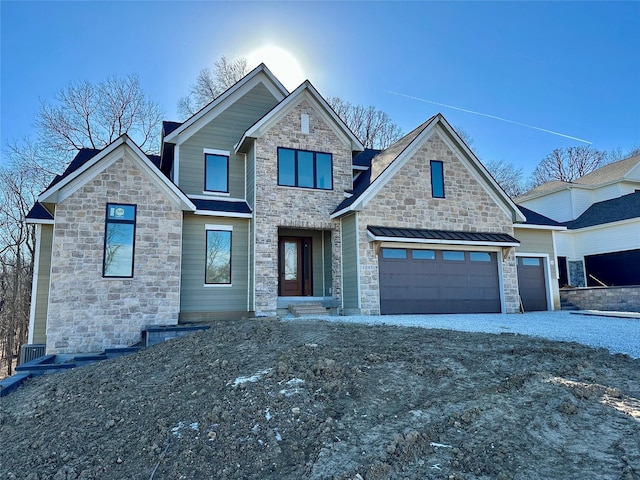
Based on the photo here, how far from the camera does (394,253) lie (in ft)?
44.0

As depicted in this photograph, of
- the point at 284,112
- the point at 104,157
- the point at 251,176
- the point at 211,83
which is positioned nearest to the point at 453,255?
the point at 251,176

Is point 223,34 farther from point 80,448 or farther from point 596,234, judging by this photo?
point 596,234

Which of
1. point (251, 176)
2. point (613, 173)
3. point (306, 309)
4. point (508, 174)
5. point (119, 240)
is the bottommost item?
point (306, 309)

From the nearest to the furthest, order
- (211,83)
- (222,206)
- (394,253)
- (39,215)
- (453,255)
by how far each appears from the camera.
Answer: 1. (39,215)
2. (222,206)
3. (394,253)
4. (453,255)
5. (211,83)

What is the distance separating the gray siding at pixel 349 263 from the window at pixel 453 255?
318 centimetres

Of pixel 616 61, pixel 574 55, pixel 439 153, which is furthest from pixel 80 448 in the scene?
pixel 616 61

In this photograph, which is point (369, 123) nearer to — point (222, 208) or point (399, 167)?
point (399, 167)

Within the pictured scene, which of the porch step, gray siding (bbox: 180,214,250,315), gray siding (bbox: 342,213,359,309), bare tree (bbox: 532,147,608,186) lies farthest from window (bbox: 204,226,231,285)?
bare tree (bbox: 532,147,608,186)

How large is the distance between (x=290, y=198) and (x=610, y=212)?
54.8 ft

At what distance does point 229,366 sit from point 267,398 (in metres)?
1.60

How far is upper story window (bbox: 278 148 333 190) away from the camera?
1377cm

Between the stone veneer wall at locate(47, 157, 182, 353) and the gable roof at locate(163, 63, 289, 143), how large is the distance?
2.68 meters

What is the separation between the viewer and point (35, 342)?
11.9m

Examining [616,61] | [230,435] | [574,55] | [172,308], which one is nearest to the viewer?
[230,435]
